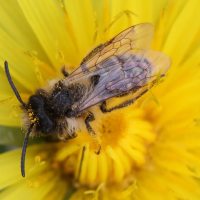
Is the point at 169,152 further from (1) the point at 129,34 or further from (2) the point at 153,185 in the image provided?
(1) the point at 129,34

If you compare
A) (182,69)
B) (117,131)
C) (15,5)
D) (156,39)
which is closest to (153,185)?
(117,131)

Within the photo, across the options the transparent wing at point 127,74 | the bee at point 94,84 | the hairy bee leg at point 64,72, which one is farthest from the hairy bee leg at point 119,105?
the hairy bee leg at point 64,72

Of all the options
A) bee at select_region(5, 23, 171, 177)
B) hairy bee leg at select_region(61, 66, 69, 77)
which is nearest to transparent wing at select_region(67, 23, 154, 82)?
bee at select_region(5, 23, 171, 177)

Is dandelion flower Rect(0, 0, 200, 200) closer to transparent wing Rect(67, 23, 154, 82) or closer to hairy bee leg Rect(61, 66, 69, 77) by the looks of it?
hairy bee leg Rect(61, 66, 69, 77)

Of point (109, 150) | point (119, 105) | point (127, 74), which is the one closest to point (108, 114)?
Result: point (119, 105)

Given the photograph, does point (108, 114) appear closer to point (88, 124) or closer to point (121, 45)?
point (88, 124)
